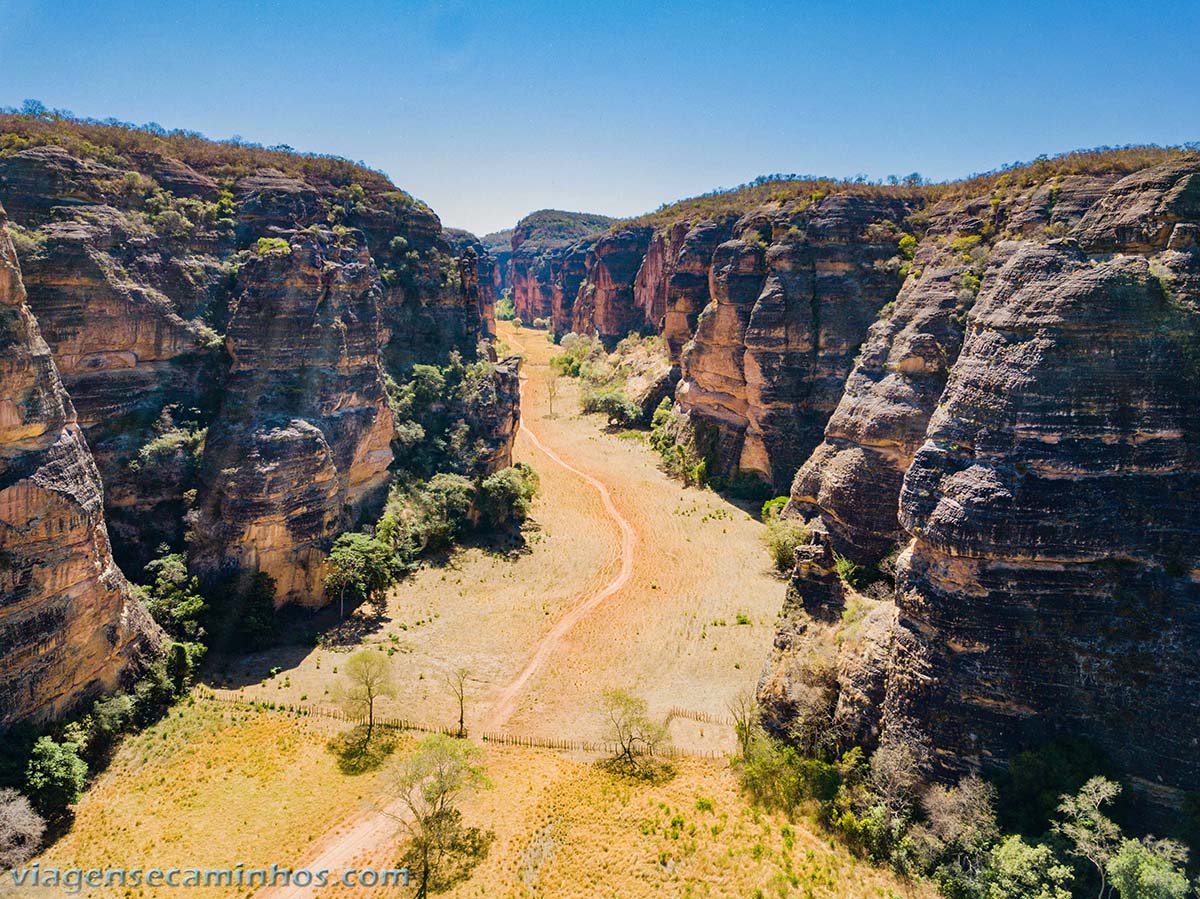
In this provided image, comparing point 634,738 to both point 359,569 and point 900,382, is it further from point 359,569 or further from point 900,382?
point 900,382

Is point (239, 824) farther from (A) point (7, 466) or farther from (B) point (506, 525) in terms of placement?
(B) point (506, 525)

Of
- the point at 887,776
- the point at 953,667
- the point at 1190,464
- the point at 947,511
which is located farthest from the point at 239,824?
the point at 1190,464

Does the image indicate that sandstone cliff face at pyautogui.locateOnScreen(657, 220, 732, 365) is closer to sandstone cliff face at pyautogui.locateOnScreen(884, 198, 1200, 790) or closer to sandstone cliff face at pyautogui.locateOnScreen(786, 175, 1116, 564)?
sandstone cliff face at pyautogui.locateOnScreen(786, 175, 1116, 564)

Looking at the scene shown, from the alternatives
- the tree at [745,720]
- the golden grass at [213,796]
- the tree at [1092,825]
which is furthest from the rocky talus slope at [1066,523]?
the golden grass at [213,796]

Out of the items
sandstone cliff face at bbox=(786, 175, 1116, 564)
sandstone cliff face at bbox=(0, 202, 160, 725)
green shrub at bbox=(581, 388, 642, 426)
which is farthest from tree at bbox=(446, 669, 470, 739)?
green shrub at bbox=(581, 388, 642, 426)

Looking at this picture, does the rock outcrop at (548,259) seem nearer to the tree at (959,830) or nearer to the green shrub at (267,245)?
the green shrub at (267,245)

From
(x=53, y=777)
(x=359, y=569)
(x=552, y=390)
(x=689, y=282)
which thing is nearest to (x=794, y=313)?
(x=689, y=282)
